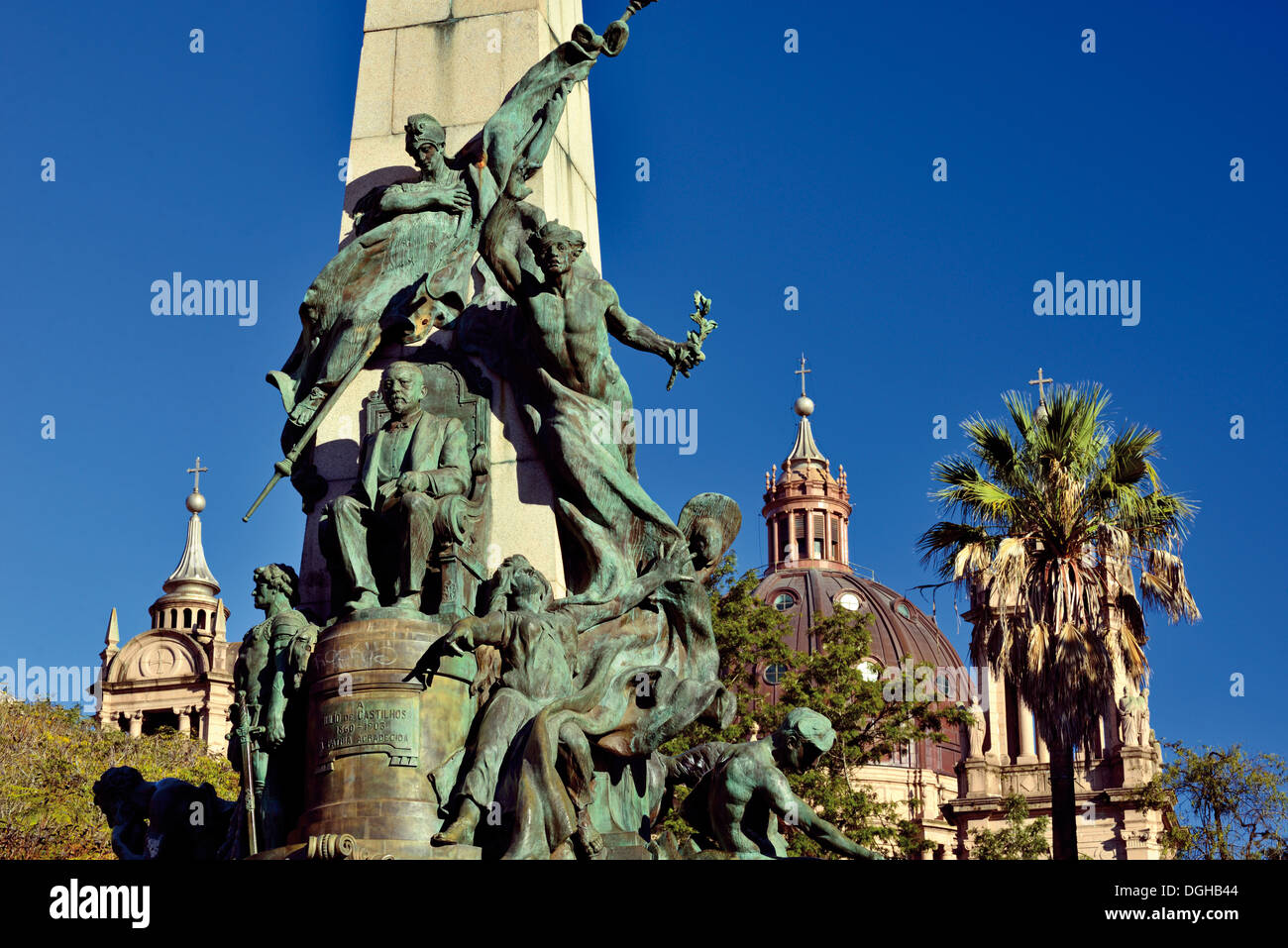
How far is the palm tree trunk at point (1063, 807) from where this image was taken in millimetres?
24469

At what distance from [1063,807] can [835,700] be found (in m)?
12.5

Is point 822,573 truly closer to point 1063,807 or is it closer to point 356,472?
point 1063,807

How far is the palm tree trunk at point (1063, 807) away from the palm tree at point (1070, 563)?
2.19ft

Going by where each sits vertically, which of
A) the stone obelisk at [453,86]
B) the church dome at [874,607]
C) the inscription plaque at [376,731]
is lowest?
the inscription plaque at [376,731]

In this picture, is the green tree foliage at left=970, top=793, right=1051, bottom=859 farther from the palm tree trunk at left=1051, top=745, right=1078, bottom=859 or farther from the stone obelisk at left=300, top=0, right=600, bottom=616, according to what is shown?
the stone obelisk at left=300, top=0, right=600, bottom=616

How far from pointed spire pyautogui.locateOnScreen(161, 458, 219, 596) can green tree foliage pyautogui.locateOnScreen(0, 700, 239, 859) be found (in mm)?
40582

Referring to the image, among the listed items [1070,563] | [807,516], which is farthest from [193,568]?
[1070,563]

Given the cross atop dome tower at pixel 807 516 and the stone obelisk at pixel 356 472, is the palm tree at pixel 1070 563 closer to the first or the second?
the stone obelisk at pixel 356 472

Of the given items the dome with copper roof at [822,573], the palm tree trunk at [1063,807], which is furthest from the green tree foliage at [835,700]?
the dome with copper roof at [822,573]

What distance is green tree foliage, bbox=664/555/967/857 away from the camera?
3512cm

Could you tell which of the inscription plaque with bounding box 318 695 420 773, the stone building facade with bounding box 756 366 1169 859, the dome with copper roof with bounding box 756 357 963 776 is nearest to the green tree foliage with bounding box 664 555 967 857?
the stone building facade with bounding box 756 366 1169 859
